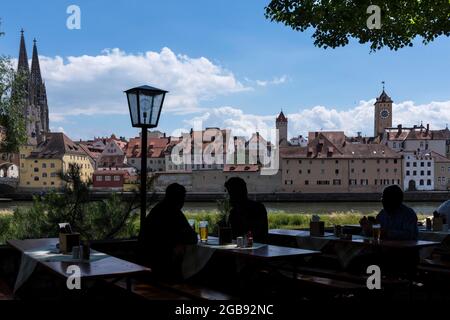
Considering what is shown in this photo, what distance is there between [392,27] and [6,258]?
23.1 ft

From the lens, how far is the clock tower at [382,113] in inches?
4577

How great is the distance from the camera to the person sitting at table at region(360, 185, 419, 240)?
5707 millimetres

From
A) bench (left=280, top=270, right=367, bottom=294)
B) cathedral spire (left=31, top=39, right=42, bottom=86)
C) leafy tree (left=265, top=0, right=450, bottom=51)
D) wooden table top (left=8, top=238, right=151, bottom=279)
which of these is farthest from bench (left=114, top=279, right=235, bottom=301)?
cathedral spire (left=31, top=39, right=42, bottom=86)

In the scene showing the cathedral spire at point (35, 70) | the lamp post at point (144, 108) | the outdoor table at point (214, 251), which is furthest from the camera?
the cathedral spire at point (35, 70)

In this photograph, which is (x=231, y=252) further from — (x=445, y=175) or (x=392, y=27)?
(x=445, y=175)

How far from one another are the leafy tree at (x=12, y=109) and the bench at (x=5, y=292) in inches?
614

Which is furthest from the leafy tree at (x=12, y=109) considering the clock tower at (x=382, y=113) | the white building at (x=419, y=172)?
the clock tower at (x=382, y=113)

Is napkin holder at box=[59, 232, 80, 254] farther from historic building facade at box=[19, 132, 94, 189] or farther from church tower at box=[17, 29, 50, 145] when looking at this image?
church tower at box=[17, 29, 50, 145]

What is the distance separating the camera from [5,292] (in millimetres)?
5133

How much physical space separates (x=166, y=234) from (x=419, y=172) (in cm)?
8441

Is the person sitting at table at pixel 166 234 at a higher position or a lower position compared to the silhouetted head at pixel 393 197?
lower

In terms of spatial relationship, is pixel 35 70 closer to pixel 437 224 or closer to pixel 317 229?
pixel 317 229

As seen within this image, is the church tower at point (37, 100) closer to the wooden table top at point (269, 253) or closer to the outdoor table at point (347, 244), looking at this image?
the outdoor table at point (347, 244)
